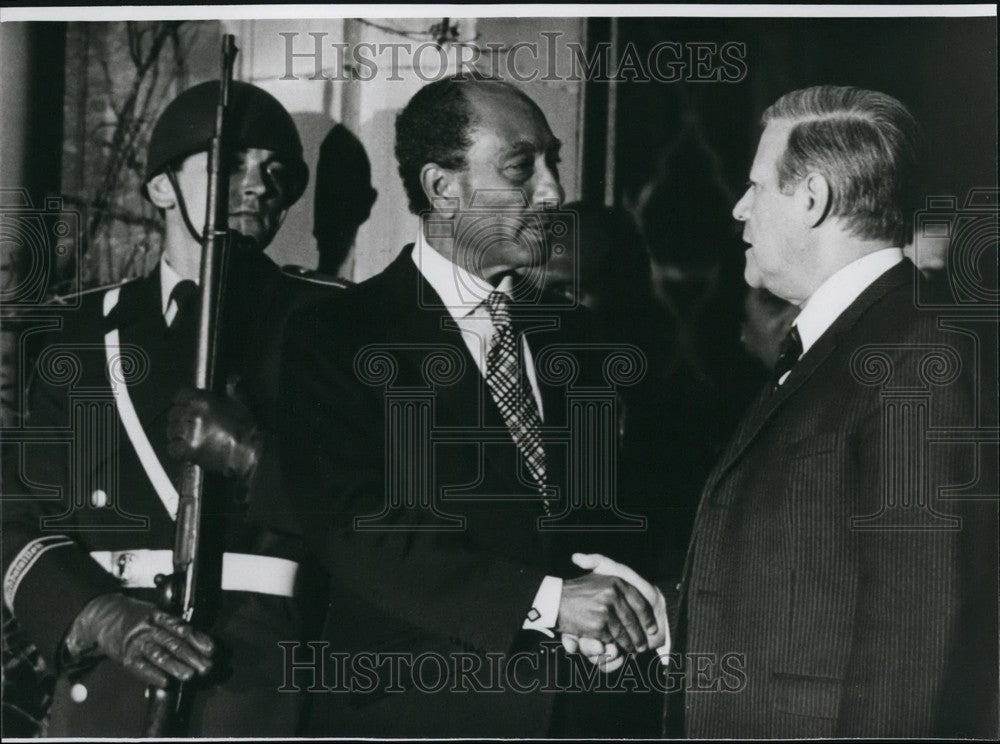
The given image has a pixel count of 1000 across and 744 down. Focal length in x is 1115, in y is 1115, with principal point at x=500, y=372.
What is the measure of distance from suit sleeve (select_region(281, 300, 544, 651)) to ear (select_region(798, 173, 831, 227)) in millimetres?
1244

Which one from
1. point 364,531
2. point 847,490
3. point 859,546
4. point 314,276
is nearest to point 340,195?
point 314,276

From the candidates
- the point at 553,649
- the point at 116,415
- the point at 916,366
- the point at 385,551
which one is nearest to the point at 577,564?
the point at 553,649

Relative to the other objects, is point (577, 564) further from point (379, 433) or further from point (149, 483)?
point (149, 483)

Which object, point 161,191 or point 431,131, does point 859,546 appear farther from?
point 161,191

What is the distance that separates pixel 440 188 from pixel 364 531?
99 centimetres

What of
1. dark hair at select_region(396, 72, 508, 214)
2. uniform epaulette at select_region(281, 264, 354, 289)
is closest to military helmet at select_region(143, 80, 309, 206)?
uniform epaulette at select_region(281, 264, 354, 289)

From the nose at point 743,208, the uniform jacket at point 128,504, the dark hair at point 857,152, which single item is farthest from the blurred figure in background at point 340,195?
the dark hair at point 857,152

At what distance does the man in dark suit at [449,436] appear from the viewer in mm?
3109

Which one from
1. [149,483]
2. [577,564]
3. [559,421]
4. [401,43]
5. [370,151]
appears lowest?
[577,564]

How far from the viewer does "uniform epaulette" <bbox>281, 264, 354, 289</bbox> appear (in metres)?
3.15

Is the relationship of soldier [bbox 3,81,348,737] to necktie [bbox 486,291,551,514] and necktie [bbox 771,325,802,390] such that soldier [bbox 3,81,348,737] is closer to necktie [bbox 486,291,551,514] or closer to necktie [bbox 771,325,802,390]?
necktie [bbox 486,291,551,514]

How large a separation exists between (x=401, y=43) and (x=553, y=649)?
1.77 m

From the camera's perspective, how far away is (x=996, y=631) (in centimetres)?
318

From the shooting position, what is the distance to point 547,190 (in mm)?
3152
